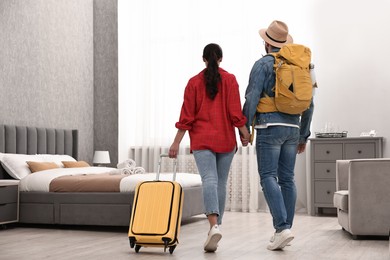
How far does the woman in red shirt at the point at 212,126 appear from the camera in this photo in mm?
3842

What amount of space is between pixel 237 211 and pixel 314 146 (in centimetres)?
140

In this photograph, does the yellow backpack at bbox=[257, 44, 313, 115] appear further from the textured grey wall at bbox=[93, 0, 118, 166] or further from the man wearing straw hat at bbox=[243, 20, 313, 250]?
the textured grey wall at bbox=[93, 0, 118, 166]

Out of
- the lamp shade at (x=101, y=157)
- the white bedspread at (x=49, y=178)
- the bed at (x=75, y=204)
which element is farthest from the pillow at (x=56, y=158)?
the lamp shade at (x=101, y=157)

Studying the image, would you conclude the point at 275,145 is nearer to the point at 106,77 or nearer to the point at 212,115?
the point at 212,115

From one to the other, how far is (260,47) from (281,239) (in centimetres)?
446

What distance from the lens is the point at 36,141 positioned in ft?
23.4

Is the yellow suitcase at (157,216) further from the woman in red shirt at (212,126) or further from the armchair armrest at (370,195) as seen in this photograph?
the armchair armrest at (370,195)

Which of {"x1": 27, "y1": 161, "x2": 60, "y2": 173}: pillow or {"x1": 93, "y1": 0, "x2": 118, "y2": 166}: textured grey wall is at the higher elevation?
{"x1": 93, "y1": 0, "x2": 118, "y2": 166}: textured grey wall

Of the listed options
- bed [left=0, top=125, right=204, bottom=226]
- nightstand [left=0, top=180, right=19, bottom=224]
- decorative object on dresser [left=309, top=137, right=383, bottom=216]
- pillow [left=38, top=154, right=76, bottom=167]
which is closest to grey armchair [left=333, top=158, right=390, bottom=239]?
bed [left=0, top=125, right=204, bottom=226]

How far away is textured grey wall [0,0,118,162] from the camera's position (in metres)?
7.04

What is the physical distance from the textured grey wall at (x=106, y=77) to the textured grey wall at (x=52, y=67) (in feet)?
0.05

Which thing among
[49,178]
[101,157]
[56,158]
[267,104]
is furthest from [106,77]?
[267,104]

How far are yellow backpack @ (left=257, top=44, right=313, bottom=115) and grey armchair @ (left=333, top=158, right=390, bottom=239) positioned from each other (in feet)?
3.29

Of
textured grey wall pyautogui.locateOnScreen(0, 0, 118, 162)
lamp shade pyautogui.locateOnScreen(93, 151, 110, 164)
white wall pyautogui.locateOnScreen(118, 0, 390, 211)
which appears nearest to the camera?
textured grey wall pyautogui.locateOnScreen(0, 0, 118, 162)
